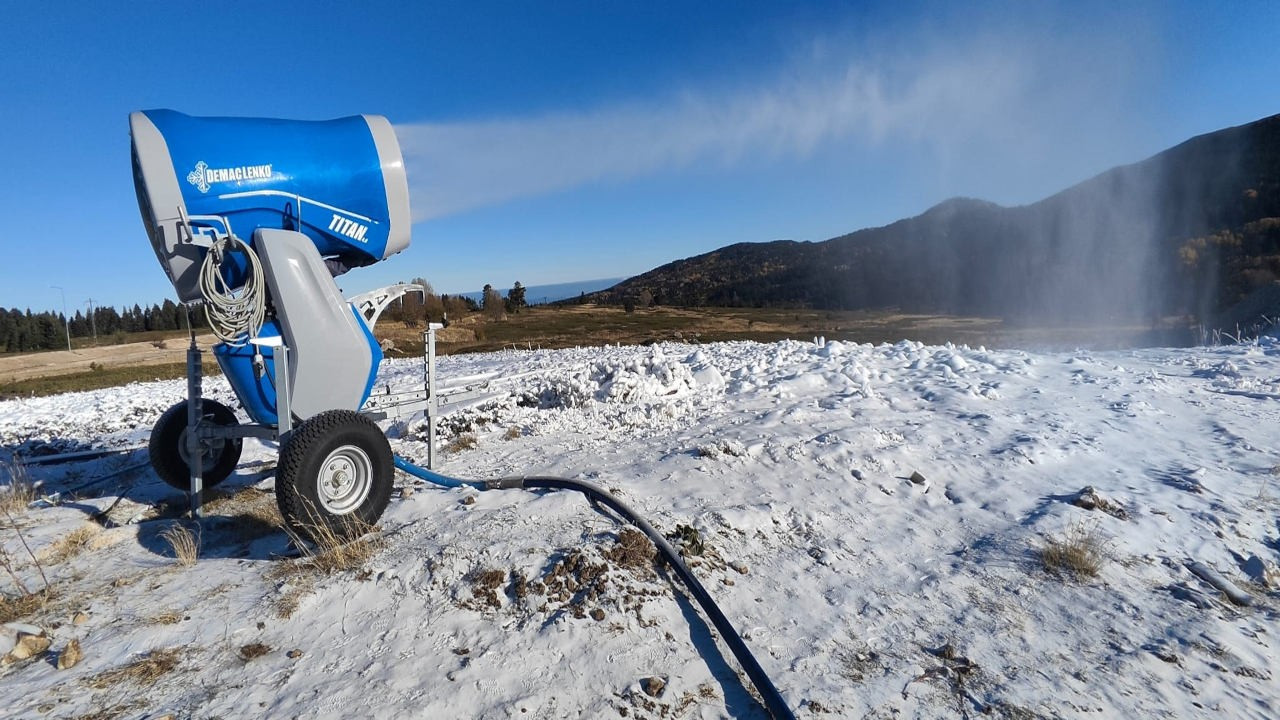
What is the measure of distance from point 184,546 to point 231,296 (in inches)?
65.5

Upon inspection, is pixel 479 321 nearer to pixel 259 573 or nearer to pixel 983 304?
pixel 259 573

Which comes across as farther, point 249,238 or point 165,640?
point 249,238

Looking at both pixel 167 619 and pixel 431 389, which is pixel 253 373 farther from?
pixel 167 619

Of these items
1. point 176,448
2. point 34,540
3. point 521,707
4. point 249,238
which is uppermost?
point 249,238

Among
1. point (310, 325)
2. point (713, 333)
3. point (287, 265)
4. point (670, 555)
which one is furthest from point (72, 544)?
point (713, 333)

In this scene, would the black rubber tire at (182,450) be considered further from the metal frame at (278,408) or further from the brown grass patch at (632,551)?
the brown grass patch at (632,551)

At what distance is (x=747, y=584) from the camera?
11.2ft

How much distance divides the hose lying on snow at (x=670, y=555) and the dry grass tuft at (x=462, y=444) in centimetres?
161

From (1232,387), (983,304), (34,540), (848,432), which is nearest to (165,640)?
(34,540)

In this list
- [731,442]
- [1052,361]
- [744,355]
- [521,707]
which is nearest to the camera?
[521,707]

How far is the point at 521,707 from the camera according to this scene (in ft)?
7.91

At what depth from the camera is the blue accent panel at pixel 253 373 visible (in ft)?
13.8

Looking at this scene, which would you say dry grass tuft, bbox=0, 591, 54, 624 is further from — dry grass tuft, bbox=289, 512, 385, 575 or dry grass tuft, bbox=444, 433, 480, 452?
dry grass tuft, bbox=444, 433, 480, 452

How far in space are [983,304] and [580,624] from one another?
41383 millimetres
